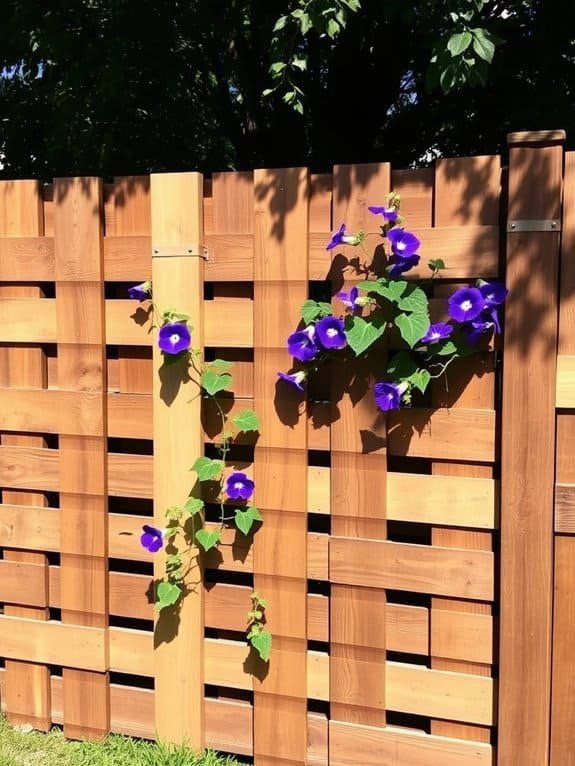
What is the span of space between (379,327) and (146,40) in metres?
3.54

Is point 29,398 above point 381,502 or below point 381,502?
above

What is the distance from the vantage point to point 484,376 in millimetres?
2066

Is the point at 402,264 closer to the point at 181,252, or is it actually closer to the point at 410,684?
the point at 181,252

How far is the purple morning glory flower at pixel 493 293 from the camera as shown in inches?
76.9

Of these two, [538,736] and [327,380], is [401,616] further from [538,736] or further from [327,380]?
[327,380]

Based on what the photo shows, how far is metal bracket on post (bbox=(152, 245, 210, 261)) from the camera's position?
2223 millimetres

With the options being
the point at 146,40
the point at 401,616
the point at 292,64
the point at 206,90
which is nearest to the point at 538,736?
the point at 401,616

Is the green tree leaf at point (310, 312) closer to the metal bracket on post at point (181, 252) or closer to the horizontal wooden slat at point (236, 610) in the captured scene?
the metal bracket on post at point (181, 252)

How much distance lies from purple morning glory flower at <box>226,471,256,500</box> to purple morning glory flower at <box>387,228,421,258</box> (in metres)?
0.85

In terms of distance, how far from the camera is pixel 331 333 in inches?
80.3

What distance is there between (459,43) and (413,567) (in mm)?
1996

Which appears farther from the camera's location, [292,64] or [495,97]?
[495,97]

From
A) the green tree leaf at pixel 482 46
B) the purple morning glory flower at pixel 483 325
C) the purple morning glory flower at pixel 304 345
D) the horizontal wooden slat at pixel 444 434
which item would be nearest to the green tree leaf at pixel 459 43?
the green tree leaf at pixel 482 46

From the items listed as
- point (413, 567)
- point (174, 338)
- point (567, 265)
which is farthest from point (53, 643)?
point (567, 265)
